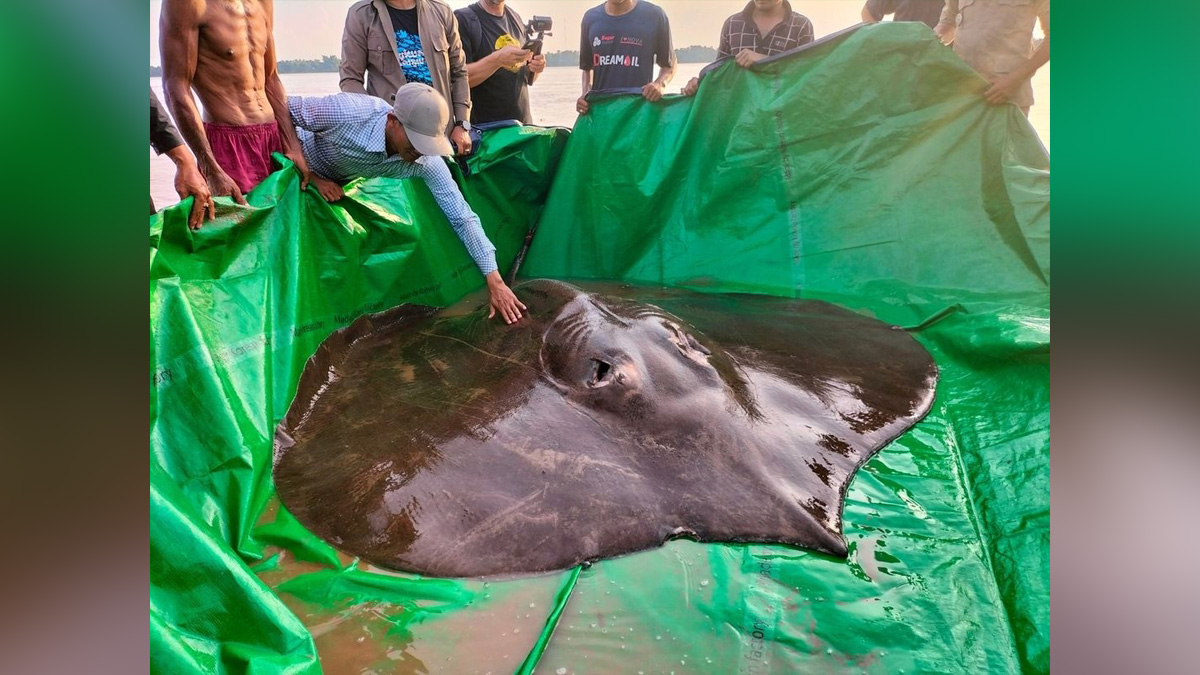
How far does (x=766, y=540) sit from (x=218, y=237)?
2.38 m

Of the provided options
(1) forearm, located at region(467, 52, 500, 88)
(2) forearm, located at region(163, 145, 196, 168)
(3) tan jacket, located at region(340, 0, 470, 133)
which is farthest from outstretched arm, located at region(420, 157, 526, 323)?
(1) forearm, located at region(467, 52, 500, 88)

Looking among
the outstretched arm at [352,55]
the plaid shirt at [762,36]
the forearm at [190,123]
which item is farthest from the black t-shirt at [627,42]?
the forearm at [190,123]

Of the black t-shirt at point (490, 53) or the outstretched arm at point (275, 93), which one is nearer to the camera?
the outstretched arm at point (275, 93)

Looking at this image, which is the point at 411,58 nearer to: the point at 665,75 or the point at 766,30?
the point at 665,75

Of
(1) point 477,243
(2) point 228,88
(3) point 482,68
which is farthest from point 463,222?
(3) point 482,68

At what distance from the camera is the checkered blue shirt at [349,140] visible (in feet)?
12.9

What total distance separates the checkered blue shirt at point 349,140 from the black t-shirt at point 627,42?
7.47 ft

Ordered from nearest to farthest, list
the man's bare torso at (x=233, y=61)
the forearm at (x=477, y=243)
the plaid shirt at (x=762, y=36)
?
the man's bare torso at (x=233, y=61) → the forearm at (x=477, y=243) → the plaid shirt at (x=762, y=36)

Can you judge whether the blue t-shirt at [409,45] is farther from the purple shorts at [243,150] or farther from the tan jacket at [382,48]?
the purple shorts at [243,150]

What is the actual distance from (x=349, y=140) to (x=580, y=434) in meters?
2.12

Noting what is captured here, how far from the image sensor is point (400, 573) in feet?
7.93

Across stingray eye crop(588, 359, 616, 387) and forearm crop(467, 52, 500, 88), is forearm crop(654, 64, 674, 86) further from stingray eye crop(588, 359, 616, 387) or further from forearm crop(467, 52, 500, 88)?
stingray eye crop(588, 359, 616, 387)
